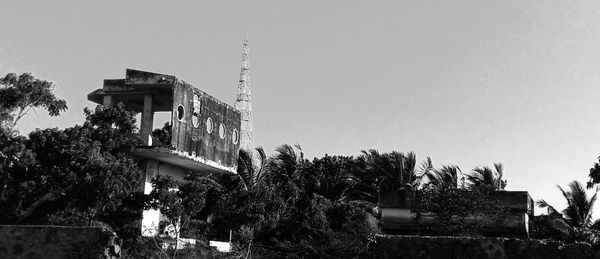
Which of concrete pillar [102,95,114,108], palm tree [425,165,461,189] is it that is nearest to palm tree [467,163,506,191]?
palm tree [425,165,461,189]

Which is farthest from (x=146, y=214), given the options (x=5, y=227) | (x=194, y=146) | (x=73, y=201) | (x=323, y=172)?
(x=5, y=227)

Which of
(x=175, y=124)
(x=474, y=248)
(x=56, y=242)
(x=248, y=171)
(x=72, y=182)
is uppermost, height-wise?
(x=175, y=124)

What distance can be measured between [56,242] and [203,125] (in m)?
15.8

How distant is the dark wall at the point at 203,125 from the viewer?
71.6 ft

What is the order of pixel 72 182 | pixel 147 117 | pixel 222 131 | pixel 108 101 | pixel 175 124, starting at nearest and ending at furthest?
pixel 72 182 → pixel 175 124 → pixel 147 117 → pixel 108 101 → pixel 222 131

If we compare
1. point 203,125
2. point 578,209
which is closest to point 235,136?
point 203,125

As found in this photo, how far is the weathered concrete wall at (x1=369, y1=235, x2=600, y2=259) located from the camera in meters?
6.33

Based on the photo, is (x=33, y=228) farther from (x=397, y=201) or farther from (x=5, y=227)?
(x=397, y=201)

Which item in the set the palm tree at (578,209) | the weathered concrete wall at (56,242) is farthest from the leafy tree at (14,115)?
the palm tree at (578,209)

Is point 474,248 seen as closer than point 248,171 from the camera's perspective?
Yes

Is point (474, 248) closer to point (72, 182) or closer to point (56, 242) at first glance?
point (56, 242)

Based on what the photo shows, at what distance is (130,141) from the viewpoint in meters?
19.6

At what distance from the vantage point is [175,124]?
848 inches

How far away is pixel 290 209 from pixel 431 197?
4.89m
